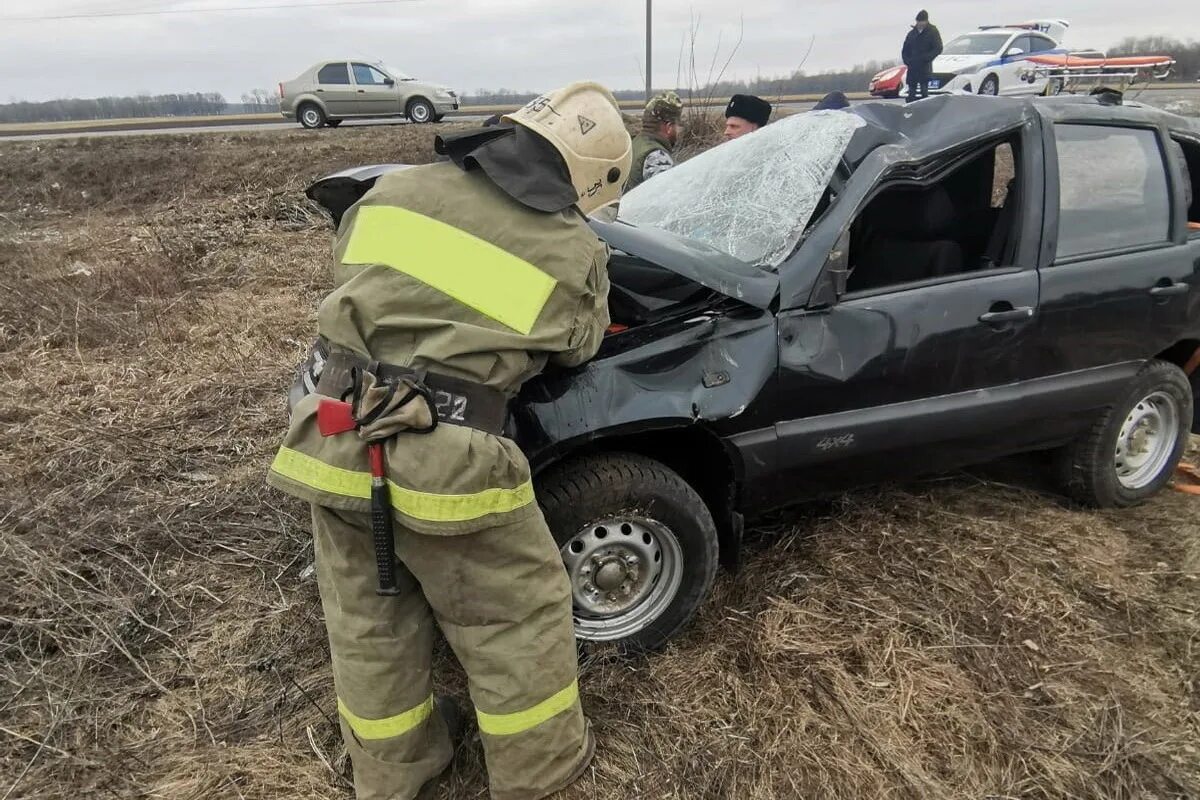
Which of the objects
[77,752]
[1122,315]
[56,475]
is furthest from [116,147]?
[1122,315]

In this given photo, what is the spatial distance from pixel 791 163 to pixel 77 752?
9.82 ft

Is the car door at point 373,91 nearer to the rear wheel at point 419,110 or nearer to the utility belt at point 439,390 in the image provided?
the rear wheel at point 419,110

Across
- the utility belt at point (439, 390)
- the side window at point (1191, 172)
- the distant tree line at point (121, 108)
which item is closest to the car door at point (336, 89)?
the side window at point (1191, 172)

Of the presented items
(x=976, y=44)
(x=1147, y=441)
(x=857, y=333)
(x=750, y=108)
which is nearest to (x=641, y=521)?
(x=857, y=333)

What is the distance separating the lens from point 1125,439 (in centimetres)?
329

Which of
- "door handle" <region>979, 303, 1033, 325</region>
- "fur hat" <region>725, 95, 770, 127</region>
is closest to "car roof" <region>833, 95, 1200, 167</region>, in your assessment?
"door handle" <region>979, 303, 1033, 325</region>

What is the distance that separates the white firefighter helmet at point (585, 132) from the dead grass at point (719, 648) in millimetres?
1463

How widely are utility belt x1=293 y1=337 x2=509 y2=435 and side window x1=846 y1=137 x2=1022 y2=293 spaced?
1.78m

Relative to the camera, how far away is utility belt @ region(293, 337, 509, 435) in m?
1.73

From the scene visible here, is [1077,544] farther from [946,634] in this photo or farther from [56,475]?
[56,475]

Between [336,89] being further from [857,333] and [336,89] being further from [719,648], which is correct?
[719,648]

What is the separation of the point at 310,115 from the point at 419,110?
2351 millimetres

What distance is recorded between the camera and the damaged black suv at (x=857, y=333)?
2355 mm

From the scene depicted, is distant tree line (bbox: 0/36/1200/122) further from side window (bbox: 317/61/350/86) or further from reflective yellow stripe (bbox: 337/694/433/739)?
reflective yellow stripe (bbox: 337/694/433/739)
